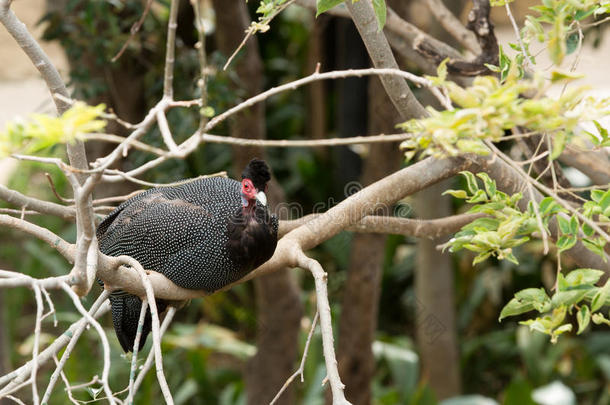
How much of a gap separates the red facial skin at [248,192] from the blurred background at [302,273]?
938 millimetres

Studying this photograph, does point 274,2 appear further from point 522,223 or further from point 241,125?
point 241,125

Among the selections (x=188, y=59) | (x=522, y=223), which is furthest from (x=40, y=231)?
(x=188, y=59)

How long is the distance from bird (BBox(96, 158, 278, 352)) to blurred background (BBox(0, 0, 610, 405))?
749 mm

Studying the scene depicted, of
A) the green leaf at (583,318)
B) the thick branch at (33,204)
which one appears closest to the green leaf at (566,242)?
the green leaf at (583,318)

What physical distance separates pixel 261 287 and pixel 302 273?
162cm

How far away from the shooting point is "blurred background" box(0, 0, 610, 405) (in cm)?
303

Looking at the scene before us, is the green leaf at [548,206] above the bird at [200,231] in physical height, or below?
above

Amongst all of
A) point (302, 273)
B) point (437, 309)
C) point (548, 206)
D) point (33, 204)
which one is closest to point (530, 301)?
point (548, 206)

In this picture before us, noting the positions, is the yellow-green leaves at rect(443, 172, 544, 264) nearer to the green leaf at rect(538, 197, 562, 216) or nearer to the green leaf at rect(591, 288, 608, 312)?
the green leaf at rect(538, 197, 562, 216)

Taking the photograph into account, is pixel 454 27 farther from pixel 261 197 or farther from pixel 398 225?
pixel 261 197

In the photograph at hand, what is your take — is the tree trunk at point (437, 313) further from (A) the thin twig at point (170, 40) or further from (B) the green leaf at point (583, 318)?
(A) the thin twig at point (170, 40)

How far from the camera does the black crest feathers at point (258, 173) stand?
1.71m

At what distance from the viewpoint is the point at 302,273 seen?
480 cm

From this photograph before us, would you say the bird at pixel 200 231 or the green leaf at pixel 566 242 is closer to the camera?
the green leaf at pixel 566 242
